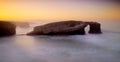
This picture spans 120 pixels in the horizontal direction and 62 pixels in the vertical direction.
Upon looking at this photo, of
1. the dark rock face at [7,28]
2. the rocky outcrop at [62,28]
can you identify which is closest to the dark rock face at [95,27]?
the rocky outcrop at [62,28]

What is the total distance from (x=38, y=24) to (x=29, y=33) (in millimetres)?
64

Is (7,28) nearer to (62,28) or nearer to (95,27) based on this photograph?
(62,28)

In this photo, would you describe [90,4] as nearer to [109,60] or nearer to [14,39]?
[109,60]

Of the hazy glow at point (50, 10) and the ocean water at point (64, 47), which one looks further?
the hazy glow at point (50, 10)

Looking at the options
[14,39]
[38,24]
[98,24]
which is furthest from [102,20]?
[14,39]

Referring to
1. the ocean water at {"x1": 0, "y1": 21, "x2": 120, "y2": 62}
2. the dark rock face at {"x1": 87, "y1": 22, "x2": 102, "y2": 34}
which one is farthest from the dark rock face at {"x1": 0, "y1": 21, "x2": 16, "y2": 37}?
the dark rock face at {"x1": 87, "y1": 22, "x2": 102, "y2": 34}

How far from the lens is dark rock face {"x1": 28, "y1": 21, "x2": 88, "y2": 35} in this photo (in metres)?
1.33

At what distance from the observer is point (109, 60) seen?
125cm

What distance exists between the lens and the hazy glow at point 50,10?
4.43ft

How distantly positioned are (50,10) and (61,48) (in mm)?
212

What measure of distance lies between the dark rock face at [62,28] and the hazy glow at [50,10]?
33 millimetres

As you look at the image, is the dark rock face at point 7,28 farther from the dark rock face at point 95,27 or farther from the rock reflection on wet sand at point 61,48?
the dark rock face at point 95,27

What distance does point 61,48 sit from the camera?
1.29 meters

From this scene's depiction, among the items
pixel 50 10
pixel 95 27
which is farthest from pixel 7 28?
pixel 95 27
